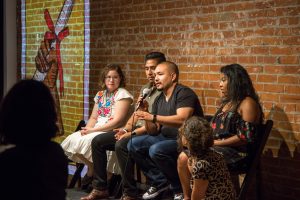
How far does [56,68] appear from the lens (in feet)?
24.0

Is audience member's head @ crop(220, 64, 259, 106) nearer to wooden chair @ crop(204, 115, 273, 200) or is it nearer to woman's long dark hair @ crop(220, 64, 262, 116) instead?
woman's long dark hair @ crop(220, 64, 262, 116)

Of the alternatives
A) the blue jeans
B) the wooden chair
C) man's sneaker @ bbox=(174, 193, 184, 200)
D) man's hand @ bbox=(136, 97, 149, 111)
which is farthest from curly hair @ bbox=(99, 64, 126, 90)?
the wooden chair

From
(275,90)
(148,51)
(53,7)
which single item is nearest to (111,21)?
(148,51)

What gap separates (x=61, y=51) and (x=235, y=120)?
3.43 m

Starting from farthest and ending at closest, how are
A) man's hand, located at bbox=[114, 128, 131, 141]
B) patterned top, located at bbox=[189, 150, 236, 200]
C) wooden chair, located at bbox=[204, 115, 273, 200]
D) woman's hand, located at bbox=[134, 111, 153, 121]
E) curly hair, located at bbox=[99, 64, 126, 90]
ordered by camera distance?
curly hair, located at bbox=[99, 64, 126, 90] < man's hand, located at bbox=[114, 128, 131, 141] < woman's hand, located at bbox=[134, 111, 153, 121] < wooden chair, located at bbox=[204, 115, 273, 200] < patterned top, located at bbox=[189, 150, 236, 200]

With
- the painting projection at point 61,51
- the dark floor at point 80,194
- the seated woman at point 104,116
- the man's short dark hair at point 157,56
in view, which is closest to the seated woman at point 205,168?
the dark floor at point 80,194

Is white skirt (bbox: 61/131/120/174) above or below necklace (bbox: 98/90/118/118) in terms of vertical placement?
below

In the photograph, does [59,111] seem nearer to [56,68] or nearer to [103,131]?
[56,68]

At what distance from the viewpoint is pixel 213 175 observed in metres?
3.86

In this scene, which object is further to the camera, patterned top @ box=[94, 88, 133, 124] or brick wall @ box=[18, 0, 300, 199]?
patterned top @ box=[94, 88, 133, 124]

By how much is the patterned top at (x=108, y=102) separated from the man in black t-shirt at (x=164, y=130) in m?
0.52

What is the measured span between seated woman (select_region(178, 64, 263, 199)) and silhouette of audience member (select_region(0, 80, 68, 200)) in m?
2.06

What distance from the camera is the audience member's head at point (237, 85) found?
450 cm

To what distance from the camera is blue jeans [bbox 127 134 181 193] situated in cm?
470
